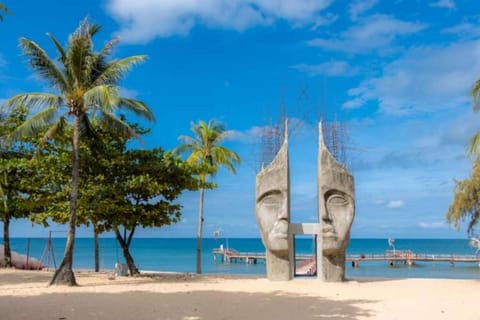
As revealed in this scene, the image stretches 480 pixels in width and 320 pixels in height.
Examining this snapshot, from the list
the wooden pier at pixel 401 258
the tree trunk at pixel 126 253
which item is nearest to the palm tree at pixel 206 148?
the tree trunk at pixel 126 253

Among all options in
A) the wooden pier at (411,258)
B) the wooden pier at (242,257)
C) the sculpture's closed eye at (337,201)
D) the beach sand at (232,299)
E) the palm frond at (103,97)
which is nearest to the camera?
the beach sand at (232,299)

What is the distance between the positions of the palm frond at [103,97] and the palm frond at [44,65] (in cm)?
128

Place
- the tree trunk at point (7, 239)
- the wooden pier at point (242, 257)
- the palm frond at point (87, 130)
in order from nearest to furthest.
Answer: the palm frond at point (87, 130), the tree trunk at point (7, 239), the wooden pier at point (242, 257)

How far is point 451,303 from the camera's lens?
12.8 meters

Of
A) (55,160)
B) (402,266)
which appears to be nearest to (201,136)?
(55,160)

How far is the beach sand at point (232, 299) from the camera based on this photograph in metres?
10.7

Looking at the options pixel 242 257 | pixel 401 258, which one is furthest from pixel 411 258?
pixel 242 257

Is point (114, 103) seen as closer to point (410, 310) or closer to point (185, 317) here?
point (185, 317)

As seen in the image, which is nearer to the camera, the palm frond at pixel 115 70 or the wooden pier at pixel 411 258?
the palm frond at pixel 115 70

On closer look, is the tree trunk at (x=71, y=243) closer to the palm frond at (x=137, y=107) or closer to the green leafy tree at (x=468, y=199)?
the palm frond at (x=137, y=107)

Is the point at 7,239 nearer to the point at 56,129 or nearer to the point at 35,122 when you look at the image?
the point at 56,129

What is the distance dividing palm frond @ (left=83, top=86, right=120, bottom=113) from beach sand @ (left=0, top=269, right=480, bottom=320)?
5304mm

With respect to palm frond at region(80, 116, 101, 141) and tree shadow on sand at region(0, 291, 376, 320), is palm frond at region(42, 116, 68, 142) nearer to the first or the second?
palm frond at region(80, 116, 101, 141)

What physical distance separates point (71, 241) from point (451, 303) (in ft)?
36.5
